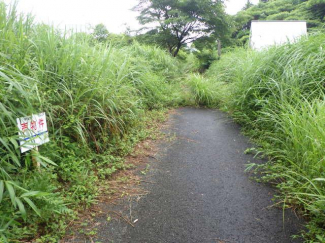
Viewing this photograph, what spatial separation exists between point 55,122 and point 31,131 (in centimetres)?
56

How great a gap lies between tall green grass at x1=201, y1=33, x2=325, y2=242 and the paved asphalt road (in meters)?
0.20

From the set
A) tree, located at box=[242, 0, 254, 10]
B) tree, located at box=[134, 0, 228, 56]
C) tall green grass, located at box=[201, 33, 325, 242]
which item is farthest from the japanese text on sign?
tree, located at box=[242, 0, 254, 10]

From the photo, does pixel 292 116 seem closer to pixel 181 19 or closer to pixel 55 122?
pixel 55 122

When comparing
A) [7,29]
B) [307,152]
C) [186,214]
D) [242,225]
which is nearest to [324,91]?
[307,152]

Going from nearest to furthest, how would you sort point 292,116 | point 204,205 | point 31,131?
point 31,131 < point 204,205 < point 292,116

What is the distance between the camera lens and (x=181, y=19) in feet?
31.4

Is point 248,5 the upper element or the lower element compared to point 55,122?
upper

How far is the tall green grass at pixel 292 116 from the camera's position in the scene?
1570mm

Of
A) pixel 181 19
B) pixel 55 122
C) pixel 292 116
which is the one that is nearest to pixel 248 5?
pixel 181 19

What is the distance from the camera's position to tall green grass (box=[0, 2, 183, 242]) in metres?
1.29

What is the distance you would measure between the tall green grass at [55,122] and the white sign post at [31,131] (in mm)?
54

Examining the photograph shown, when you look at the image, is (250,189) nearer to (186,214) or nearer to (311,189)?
(311,189)

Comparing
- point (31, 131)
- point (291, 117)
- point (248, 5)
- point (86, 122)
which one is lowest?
Answer: point (291, 117)

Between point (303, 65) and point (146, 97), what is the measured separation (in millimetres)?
2915
